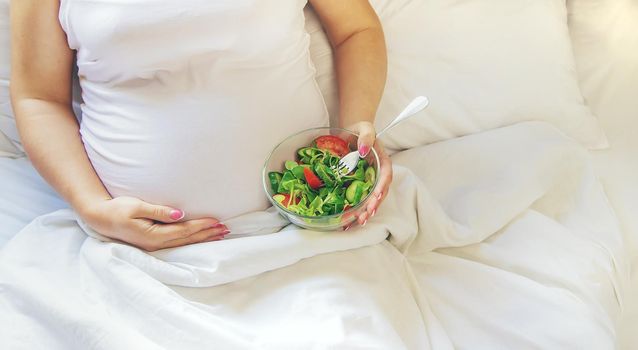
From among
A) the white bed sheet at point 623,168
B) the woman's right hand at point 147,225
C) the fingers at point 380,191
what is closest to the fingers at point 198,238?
the woman's right hand at point 147,225

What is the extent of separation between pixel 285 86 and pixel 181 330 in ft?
1.27

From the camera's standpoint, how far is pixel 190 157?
0.82 m

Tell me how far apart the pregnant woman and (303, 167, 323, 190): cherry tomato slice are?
78mm

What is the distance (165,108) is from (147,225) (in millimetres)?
175

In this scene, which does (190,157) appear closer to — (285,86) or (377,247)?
(285,86)

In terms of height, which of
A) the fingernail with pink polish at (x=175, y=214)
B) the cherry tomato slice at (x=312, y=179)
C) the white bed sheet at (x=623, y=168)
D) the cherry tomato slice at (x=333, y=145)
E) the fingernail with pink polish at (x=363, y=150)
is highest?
the fingernail with pink polish at (x=363, y=150)

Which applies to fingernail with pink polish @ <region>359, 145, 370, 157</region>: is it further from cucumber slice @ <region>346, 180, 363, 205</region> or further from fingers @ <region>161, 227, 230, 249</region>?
fingers @ <region>161, 227, 230, 249</region>

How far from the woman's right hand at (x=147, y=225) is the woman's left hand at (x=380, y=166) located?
8.3 inches

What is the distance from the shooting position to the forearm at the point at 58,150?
0.85m

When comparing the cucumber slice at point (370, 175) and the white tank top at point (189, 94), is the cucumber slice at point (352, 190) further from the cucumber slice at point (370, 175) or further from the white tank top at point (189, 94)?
the white tank top at point (189, 94)

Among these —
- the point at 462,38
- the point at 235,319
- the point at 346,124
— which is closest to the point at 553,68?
the point at 462,38

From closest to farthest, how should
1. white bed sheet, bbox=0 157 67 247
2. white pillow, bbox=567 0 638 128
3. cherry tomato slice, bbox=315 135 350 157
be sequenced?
cherry tomato slice, bbox=315 135 350 157 → white bed sheet, bbox=0 157 67 247 → white pillow, bbox=567 0 638 128

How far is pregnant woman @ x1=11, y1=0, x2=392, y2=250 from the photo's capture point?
82cm

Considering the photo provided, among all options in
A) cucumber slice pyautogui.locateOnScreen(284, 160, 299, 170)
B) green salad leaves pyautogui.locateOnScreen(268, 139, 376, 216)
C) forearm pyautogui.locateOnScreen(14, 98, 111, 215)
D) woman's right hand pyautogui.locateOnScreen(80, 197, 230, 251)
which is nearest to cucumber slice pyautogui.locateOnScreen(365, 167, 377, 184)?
green salad leaves pyautogui.locateOnScreen(268, 139, 376, 216)
